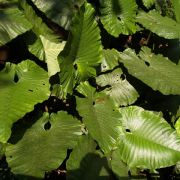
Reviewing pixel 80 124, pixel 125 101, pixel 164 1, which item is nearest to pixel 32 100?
pixel 80 124

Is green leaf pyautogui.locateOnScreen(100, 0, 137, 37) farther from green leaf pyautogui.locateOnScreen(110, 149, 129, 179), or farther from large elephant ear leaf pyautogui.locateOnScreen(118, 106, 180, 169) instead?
green leaf pyautogui.locateOnScreen(110, 149, 129, 179)

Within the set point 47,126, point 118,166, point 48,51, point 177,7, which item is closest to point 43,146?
point 47,126

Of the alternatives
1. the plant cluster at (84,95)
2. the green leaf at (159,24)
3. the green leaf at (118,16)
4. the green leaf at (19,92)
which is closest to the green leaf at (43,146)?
the plant cluster at (84,95)

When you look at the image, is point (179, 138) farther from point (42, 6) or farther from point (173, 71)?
point (42, 6)

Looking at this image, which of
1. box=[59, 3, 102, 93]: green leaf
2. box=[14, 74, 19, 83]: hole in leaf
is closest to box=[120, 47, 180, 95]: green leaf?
box=[59, 3, 102, 93]: green leaf

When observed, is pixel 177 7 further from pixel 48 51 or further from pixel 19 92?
pixel 19 92

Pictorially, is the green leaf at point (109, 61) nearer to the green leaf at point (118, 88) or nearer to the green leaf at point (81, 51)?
the green leaf at point (118, 88)
